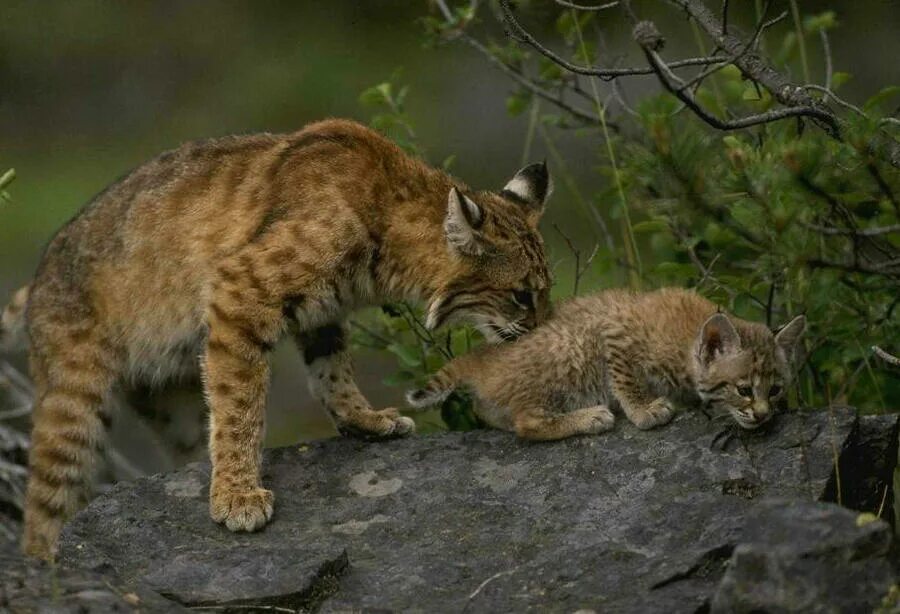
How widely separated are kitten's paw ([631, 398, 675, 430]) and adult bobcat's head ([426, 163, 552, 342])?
0.68 m

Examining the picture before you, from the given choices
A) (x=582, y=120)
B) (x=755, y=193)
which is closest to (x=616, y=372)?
(x=755, y=193)

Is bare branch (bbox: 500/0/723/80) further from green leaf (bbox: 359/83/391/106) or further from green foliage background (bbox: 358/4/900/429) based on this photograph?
green leaf (bbox: 359/83/391/106)

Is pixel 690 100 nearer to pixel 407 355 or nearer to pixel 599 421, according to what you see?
pixel 599 421

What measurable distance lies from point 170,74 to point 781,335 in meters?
9.62

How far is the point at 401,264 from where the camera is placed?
7141mm

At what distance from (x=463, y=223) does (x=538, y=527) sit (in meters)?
1.36

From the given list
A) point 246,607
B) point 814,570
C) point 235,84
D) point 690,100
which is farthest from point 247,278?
point 235,84

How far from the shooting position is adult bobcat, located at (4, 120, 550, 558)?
6832mm

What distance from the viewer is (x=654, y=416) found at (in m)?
6.71

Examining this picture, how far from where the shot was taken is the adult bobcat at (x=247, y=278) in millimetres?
6832

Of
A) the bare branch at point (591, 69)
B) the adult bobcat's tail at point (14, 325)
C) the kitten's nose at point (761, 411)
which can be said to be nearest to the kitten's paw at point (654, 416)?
the kitten's nose at point (761, 411)

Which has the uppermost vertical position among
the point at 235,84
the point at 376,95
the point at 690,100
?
the point at 235,84

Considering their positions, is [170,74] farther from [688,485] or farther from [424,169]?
[688,485]

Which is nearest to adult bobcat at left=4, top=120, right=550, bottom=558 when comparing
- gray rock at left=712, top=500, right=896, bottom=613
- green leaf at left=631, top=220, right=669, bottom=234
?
green leaf at left=631, top=220, right=669, bottom=234
